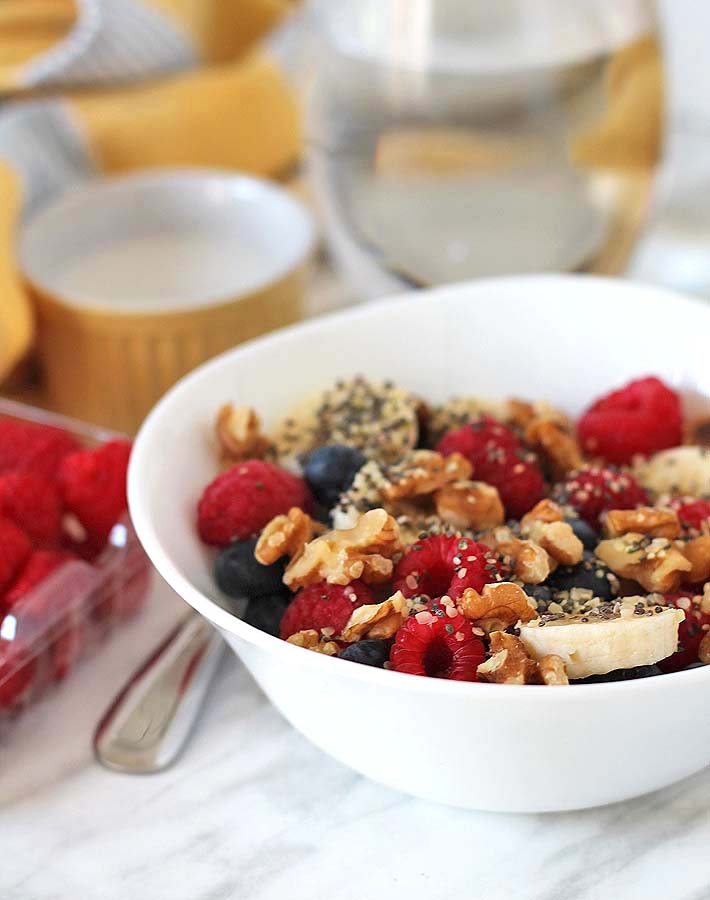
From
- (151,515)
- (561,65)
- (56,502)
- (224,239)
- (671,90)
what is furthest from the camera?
(671,90)

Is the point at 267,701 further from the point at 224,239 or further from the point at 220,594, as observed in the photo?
the point at 224,239

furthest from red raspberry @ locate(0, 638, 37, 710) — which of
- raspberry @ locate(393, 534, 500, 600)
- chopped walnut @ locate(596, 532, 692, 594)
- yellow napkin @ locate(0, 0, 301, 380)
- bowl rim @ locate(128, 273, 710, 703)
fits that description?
yellow napkin @ locate(0, 0, 301, 380)

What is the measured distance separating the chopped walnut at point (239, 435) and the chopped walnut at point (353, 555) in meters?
0.10

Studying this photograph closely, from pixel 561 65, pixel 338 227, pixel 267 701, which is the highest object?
pixel 561 65

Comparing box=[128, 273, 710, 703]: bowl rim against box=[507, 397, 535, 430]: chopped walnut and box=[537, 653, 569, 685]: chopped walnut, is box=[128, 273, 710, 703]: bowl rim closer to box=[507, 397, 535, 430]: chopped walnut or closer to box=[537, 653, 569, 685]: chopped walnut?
box=[537, 653, 569, 685]: chopped walnut

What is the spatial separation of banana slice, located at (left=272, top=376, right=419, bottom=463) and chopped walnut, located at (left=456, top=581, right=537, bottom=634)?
0.51 ft

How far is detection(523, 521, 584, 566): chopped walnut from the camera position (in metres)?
0.56

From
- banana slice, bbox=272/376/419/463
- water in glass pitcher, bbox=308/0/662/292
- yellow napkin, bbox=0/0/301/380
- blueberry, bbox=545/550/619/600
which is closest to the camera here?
blueberry, bbox=545/550/619/600

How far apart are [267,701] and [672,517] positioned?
245 millimetres

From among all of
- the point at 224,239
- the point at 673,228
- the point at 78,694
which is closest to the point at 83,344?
the point at 224,239

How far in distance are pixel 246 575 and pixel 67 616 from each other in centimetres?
12

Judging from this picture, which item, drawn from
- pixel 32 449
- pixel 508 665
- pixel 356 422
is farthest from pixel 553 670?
pixel 32 449

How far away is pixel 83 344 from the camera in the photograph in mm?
861

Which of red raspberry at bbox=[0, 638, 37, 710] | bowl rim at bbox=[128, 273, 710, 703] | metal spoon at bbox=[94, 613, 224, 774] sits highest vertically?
bowl rim at bbox=[128, 273, 710, 703]
